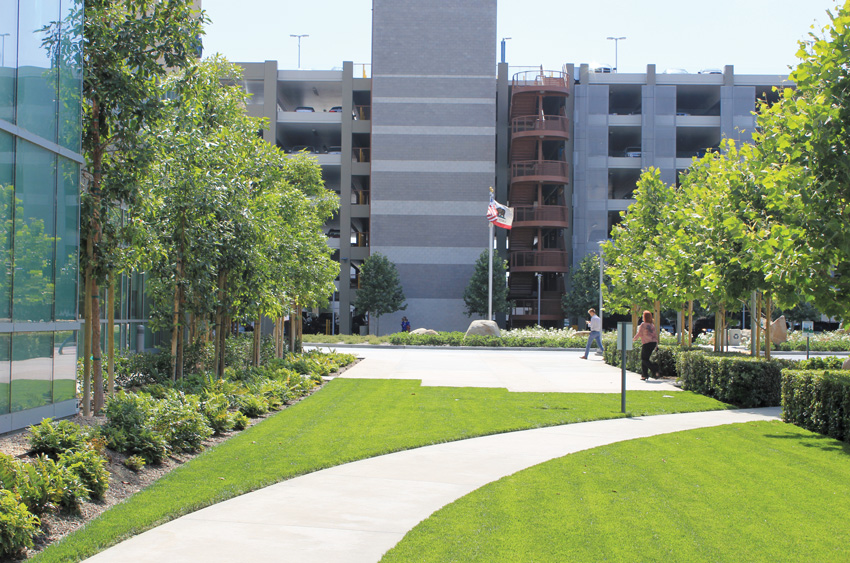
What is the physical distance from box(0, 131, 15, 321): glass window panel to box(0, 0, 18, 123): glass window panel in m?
0.32

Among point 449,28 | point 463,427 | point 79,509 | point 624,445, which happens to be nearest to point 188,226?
point 463,427

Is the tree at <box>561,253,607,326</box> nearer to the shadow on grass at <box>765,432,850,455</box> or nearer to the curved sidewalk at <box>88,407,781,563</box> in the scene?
the shadow on grass at <box>765,432,850,455</box>

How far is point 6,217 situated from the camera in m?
8.13

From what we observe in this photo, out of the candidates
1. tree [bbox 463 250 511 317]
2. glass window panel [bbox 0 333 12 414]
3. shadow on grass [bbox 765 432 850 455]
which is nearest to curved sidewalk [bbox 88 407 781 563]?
shadow on grass [bbox 765 432 850 455]

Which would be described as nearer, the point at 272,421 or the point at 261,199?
the point at 272,421

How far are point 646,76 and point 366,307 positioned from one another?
2761 centimetres

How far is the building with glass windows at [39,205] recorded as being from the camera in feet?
27.0

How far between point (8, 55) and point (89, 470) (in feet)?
16.1

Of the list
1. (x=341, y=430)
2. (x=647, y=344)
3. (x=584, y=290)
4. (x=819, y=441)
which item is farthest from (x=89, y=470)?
(x=584, y=290)

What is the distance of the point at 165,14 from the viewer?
10.5 m

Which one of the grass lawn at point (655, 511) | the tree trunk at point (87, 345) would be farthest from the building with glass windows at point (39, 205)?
the grass lawn at point (655, 511)

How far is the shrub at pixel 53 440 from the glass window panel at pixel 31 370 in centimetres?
164

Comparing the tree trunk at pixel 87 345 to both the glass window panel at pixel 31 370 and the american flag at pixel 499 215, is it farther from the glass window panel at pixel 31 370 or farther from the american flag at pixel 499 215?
the american flag at pixel 499 215

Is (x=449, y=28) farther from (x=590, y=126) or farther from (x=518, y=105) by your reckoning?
(x=590, y=126)
